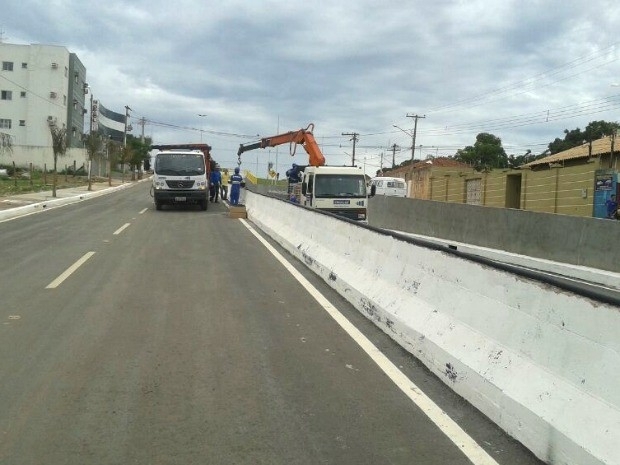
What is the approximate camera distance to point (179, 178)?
27.1 meters

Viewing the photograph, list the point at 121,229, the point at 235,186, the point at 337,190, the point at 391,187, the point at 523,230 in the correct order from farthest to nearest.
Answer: the point at 391,187 < the point at 235,186 < the point at 337,190 < the point at 121,229 < the point at 523,230

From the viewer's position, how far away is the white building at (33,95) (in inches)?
2699

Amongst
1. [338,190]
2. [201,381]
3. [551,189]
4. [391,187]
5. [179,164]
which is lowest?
[201,381]

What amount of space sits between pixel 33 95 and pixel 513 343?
74.0 meters

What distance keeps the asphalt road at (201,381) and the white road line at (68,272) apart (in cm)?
8

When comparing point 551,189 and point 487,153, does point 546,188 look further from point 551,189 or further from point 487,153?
point 487,153

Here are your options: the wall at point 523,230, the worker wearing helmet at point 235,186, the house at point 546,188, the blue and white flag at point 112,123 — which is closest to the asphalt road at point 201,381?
the wall at point 523,230

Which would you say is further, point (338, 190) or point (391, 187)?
point (391, 187)

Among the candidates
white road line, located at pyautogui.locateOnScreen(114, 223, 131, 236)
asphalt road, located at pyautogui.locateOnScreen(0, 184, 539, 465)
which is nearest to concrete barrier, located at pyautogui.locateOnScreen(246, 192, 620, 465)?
asphalt road, located at pyautogui.locateOnScreen(0, 184, 539, 465)

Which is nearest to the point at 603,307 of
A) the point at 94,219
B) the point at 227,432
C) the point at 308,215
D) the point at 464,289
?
the point at 464,289

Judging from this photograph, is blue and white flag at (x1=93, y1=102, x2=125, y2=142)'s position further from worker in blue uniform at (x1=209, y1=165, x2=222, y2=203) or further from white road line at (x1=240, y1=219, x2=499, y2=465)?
white road line at (x1=240, y1=219, x2=499, y2=465)

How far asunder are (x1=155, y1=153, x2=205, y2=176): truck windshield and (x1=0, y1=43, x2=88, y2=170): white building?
1789 inches

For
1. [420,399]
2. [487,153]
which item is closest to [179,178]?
[420,399]

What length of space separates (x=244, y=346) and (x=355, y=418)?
6.76 ft
